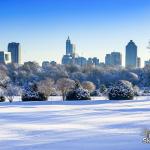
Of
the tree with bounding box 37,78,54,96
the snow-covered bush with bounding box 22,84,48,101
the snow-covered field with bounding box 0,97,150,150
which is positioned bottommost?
the snow-covered field with bounding box 0,97,150,150

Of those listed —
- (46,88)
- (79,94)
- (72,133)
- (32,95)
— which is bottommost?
(72,133)

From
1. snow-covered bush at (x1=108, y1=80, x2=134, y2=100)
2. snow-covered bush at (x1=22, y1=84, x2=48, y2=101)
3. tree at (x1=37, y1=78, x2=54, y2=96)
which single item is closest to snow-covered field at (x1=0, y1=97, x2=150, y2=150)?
snow-covered bush at (x1=108, y1=80, x2=134, y2=100)

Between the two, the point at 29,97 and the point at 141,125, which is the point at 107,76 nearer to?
the point at 29,97

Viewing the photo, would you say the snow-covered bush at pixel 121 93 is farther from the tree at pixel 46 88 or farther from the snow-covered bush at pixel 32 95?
the tree at pixel 46 88

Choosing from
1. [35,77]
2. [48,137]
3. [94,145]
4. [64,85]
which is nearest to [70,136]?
[48,137]

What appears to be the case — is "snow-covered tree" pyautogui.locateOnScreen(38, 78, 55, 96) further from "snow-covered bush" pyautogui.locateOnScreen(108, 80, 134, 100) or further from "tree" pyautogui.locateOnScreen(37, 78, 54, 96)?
"snow-covered bush" pyautogui.locateOnScreen(108, 80, 134, 100)

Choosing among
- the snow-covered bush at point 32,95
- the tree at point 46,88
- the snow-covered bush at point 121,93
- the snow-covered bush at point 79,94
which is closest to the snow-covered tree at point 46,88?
the tree at point 46,88

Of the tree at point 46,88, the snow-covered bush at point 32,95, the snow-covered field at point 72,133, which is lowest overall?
the snow-covered field at point 72,133

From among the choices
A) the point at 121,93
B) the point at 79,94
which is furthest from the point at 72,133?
the point at 121,93

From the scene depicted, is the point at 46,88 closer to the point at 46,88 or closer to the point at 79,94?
A: the point at 46,88

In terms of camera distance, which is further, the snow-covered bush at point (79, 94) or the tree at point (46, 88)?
the tree at point (46, 88)

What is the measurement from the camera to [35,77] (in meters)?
99.0

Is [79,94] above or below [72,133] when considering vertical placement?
above

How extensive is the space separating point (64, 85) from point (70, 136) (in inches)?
1074
